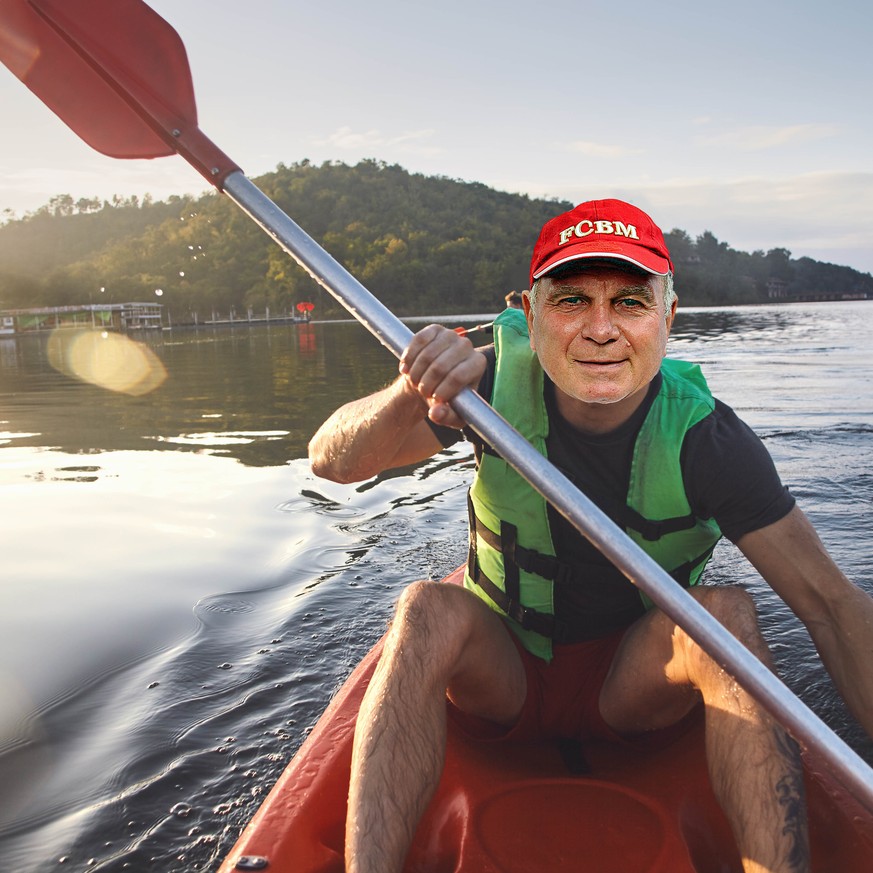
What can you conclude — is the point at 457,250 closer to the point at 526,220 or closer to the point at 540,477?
the point at 526,220

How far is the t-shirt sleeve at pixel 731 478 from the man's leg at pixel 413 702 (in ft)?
2.07

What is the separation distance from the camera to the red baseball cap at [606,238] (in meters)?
1.90

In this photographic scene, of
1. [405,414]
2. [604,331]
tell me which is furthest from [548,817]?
[604,331]

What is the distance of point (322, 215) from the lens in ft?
348

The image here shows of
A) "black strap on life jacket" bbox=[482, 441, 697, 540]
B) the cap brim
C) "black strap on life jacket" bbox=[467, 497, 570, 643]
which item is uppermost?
the cap brim

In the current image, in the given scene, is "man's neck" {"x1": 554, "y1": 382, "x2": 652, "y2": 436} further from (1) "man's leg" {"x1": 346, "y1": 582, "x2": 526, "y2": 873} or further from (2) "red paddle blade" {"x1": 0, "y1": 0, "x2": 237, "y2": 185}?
(2) "red paddle blade" {"x1": 0, "y1": 0, "x2": 237, "y2": 185}

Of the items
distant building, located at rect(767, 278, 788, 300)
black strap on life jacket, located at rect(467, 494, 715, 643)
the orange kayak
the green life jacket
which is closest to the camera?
the orange kayak

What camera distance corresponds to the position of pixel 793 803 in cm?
163

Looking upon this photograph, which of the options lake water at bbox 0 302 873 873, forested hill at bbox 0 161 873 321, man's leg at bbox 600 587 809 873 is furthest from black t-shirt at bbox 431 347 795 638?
forested hill at bbox 0 161 873 321

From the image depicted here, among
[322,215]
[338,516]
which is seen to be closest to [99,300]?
[322,215]

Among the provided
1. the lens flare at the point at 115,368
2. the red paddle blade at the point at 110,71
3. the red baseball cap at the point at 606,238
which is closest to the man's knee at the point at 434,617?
the red baseball cap at the point at 606,238

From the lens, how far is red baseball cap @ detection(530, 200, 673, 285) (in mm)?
1896

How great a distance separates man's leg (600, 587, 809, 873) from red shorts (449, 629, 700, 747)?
94 mm

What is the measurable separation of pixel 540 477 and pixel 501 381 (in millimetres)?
675
